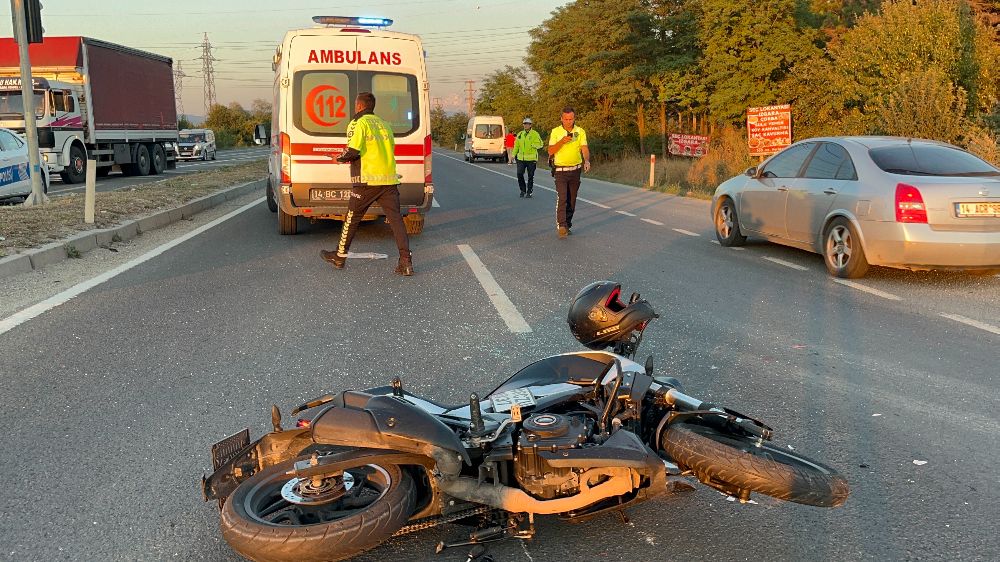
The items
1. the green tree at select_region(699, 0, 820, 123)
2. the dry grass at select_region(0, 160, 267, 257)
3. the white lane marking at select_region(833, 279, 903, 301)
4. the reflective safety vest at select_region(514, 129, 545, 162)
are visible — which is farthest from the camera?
the green tree at select_region(699, 0, 820, 123)

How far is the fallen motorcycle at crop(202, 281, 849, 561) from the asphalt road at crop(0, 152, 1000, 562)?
30 cm

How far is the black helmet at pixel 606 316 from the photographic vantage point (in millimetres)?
3561

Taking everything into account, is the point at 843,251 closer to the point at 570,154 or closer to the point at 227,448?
the point at 570,154

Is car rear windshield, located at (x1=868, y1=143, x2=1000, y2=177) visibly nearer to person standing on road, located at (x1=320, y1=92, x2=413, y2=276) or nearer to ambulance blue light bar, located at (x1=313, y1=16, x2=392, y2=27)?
person standing on road, located at (x1=320, y1=92, x2=413, y2=276)

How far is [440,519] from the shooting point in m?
2.90

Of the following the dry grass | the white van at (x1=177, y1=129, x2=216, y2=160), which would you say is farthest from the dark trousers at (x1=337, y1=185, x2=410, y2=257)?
the white van at (x1=177, y1=129, x2=216, y2=160)

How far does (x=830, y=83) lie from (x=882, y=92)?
6.18 meters

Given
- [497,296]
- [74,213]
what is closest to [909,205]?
[497,296]

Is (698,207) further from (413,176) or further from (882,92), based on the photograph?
(882,92)

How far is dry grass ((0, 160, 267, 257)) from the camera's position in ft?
34.3

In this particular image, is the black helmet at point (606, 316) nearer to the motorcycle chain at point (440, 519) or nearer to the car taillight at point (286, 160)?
the motorcycle chain at point (440, 519)

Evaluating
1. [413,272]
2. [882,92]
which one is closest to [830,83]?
[882,92]

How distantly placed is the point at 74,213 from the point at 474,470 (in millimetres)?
12065

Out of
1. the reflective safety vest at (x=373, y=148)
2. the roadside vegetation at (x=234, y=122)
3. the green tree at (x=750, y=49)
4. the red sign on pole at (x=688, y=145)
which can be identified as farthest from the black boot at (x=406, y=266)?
the roadside vegetation at (x=234, y=122)
